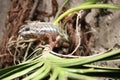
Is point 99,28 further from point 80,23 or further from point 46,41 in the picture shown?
point 46,41

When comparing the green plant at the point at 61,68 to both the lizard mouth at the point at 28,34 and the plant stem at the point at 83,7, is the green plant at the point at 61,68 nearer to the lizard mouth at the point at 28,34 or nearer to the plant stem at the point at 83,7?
the plant stem at the point at 83,7

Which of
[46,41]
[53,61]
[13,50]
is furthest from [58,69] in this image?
[13,50]

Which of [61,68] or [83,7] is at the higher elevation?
[83,7]

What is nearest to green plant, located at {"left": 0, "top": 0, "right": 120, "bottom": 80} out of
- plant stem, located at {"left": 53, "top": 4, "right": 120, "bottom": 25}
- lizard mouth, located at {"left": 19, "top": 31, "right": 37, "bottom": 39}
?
plant stem, located at {"left": 53, "top": 4, "right": 120, "bottom": 25}

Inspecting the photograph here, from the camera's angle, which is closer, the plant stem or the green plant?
the green plant

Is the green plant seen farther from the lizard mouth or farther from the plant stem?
the lizard mouth

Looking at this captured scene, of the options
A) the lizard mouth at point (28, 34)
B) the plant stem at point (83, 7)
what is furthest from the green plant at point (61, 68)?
the lizard mouth at point (28, 34)

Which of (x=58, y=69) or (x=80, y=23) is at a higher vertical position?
(x=80, y=23)

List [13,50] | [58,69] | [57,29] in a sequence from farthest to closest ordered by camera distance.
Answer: [13,50]
[57,29]
[58,69]
